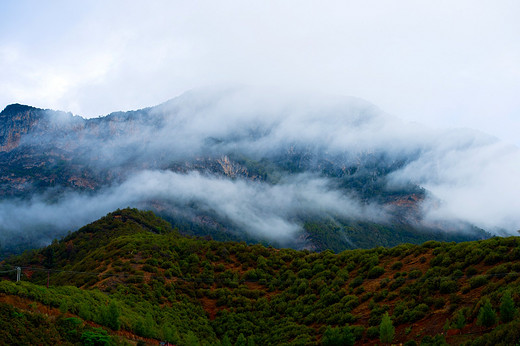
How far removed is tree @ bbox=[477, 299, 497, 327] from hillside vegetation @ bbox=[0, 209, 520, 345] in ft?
0.22

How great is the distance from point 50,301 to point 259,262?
42862 mm

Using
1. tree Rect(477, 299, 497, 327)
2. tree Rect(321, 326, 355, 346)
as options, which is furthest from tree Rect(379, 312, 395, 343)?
tree Rect(477, 299, 497, 327)

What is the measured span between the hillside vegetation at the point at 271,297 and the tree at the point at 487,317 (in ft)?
0.22

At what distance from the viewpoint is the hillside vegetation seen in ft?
96.0

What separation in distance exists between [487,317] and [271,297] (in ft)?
123

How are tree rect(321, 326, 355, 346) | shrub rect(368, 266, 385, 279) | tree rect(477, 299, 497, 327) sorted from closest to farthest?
tree rect(477, 299, 497, 327)
tree rect(321, 326, 355, 346)
shrub rect(368, 266, 385, 279)

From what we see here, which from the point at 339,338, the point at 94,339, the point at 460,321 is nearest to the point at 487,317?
the point at 460,321

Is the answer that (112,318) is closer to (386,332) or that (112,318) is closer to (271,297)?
(386,332)

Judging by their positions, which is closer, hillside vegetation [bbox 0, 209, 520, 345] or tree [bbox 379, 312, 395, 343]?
hillside vegetation [bbox 0, 209, 520, 345]

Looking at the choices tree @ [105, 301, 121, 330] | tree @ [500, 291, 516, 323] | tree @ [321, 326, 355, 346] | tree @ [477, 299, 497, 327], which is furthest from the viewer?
tree @ [105, 301, 121, 330]

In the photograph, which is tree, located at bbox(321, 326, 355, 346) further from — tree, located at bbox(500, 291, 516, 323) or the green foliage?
the green foliage

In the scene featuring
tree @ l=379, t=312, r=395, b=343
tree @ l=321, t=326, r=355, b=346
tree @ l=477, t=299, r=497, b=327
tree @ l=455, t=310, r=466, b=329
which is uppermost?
tree @ l=477, t=299, r=497, b=327

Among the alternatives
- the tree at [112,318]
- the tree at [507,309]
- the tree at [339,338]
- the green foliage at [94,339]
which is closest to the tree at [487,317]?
the tree at [507,309]

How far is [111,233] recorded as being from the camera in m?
107
